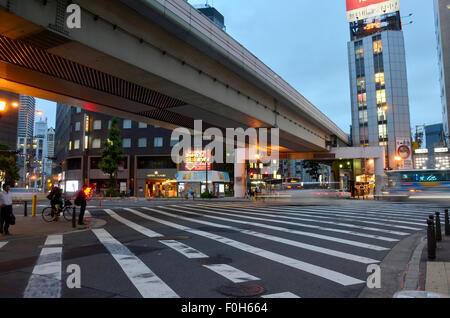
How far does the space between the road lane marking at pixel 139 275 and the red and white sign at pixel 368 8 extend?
87242 millimetres

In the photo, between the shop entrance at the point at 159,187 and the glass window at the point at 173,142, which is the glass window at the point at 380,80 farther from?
the shop entrance at the point at 159,187

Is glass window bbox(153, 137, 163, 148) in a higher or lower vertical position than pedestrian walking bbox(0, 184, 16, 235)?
higher

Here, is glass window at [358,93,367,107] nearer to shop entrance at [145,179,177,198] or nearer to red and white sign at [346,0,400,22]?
red and white sign at [346,0,400,22]

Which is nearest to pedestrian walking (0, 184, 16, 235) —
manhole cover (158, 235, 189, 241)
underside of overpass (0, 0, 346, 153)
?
underside of overpass (0, 0, 346, 153)

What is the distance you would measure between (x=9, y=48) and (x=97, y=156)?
54476mm

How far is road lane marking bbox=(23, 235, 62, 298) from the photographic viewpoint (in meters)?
4.81

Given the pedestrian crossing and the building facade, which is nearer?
the pedestrian crossing

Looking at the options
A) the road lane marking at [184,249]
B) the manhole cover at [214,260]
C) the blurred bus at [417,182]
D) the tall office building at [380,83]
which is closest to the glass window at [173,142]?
the blurred bus at [417,182]

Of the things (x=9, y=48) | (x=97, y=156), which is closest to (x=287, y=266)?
(x=9, y=48)

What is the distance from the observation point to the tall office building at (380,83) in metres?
68.6

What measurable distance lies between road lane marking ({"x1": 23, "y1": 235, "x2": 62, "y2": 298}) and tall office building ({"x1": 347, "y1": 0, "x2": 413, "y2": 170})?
2660 inches

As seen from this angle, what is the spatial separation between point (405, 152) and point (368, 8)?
4403 cm
